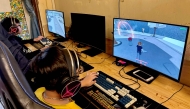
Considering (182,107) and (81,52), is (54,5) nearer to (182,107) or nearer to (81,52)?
(81,52)

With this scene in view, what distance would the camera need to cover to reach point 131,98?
2.96 ft

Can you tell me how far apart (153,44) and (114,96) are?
0.45m

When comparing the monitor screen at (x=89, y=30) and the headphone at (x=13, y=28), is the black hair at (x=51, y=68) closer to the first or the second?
the monitor screen at (x=89, y=30)

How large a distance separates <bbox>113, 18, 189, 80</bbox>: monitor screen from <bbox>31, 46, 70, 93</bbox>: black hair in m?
0.65

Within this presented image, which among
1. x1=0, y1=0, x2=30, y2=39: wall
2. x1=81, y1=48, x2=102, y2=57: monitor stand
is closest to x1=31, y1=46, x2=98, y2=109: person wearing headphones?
x1=81, y1=48, x2=102, y2=57: monitor stand

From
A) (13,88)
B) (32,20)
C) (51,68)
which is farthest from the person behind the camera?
(32,20)

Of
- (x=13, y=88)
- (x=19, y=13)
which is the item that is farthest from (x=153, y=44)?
(x=19, y=13)

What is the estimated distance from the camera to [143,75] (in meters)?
1.18

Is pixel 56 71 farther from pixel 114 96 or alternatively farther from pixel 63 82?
pixel 114 96

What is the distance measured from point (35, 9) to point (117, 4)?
168 centimetres

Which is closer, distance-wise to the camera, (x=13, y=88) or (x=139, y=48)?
(x=13, y=88)

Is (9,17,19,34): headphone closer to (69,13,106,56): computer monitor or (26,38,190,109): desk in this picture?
(69,13,106,56): computer monitor

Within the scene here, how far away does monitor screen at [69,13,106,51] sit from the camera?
146 centimetres

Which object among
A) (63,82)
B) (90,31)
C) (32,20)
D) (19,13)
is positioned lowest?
(63,82)
